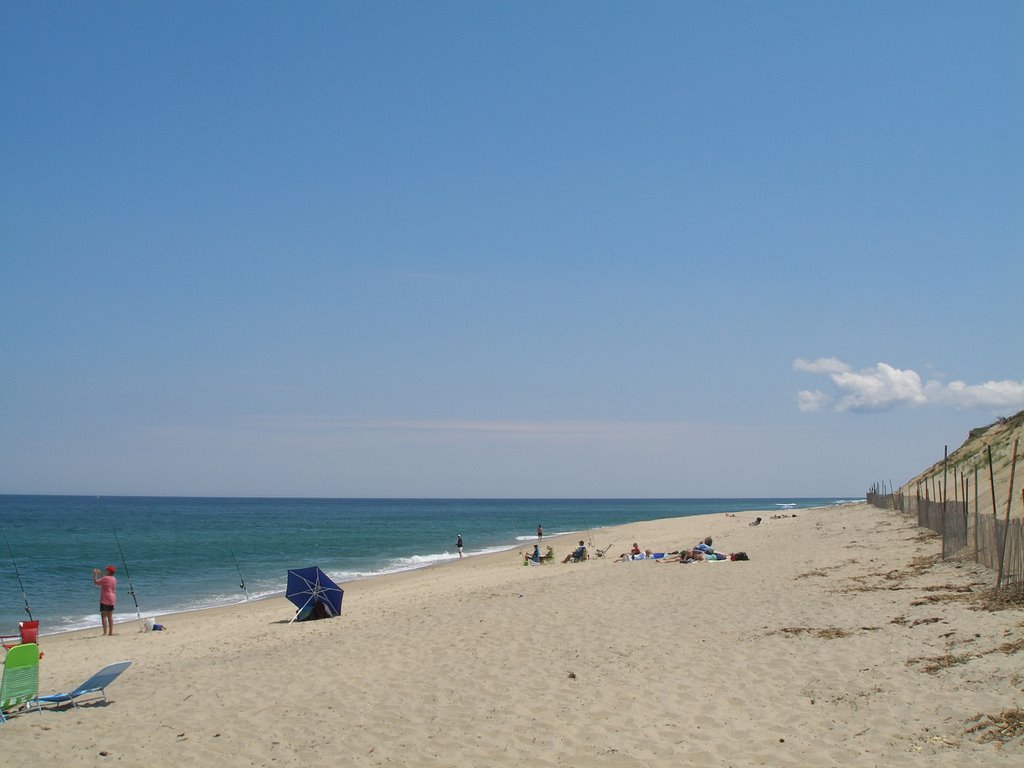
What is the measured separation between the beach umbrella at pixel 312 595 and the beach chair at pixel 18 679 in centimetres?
729

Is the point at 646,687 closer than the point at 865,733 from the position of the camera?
No

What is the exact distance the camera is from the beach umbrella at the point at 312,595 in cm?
1591

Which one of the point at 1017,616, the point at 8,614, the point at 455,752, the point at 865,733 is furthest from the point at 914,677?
the point at 8,614

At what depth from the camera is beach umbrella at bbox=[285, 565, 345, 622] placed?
52.2ft

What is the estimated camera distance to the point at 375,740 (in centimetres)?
718

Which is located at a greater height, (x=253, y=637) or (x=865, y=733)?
(x=865, y=733)

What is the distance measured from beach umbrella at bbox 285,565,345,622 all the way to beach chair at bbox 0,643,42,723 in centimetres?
729

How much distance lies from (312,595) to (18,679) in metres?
7.73

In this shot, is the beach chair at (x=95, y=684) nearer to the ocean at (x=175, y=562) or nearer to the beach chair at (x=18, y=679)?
the beach chair at (x=18, y=679)

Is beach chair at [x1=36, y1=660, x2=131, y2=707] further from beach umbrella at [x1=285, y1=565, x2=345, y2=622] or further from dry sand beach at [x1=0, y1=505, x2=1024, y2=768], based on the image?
beach umbrella at [x1=285, y1=565, x2=345, y2=622]

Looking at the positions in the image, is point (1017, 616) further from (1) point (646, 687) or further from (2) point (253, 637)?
(2) point (253, 637)

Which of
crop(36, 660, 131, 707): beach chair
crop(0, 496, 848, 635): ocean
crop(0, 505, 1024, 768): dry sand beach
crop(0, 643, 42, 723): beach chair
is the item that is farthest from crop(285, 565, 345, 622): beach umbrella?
crop(0, 643, 42, 723): beach chair

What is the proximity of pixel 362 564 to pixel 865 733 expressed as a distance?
31.6 m

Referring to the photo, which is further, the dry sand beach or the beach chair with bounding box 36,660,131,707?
the beach chair with bounding box 36,660,131,707
